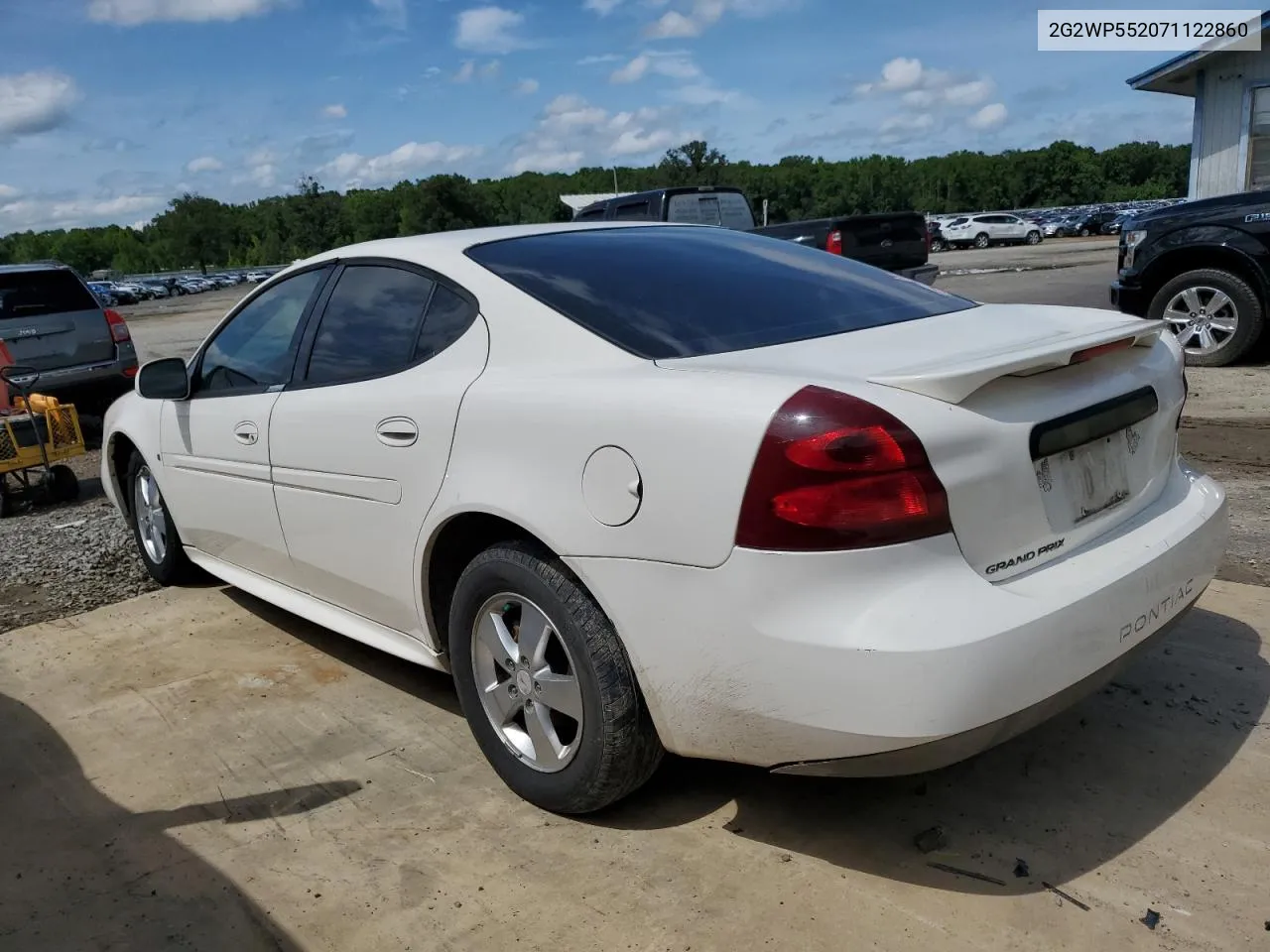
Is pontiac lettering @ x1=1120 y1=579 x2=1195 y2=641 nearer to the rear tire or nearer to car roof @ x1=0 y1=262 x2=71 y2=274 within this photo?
the rear tire

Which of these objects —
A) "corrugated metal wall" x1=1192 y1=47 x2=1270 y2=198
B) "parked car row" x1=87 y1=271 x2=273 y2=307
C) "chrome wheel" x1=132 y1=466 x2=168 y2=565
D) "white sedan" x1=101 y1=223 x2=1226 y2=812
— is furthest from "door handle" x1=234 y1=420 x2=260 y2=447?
"parked car row" x1=87 y1=271 x2=273 y2=307

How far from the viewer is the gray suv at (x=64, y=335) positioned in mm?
9328

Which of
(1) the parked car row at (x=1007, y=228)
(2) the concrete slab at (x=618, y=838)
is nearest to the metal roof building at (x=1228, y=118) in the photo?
(2) the concrete slab at (x=618, y=838)

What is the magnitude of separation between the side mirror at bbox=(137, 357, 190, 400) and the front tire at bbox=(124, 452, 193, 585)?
541 millimetres

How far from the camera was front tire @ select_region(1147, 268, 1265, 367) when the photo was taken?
848 centimetres

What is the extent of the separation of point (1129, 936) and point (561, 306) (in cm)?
205

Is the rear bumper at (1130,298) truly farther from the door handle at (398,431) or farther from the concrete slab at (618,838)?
the door handle at (398,431)

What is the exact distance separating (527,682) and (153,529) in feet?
10.0

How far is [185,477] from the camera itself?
14.5 ft

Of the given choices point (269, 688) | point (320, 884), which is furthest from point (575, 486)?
point (269, 688)

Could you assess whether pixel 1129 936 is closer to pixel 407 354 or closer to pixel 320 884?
pixel 320 884

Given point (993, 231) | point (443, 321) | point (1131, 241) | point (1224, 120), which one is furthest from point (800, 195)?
point (443, 321)

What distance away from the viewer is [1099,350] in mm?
2588

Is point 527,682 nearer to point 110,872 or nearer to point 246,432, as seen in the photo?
point 110,872
